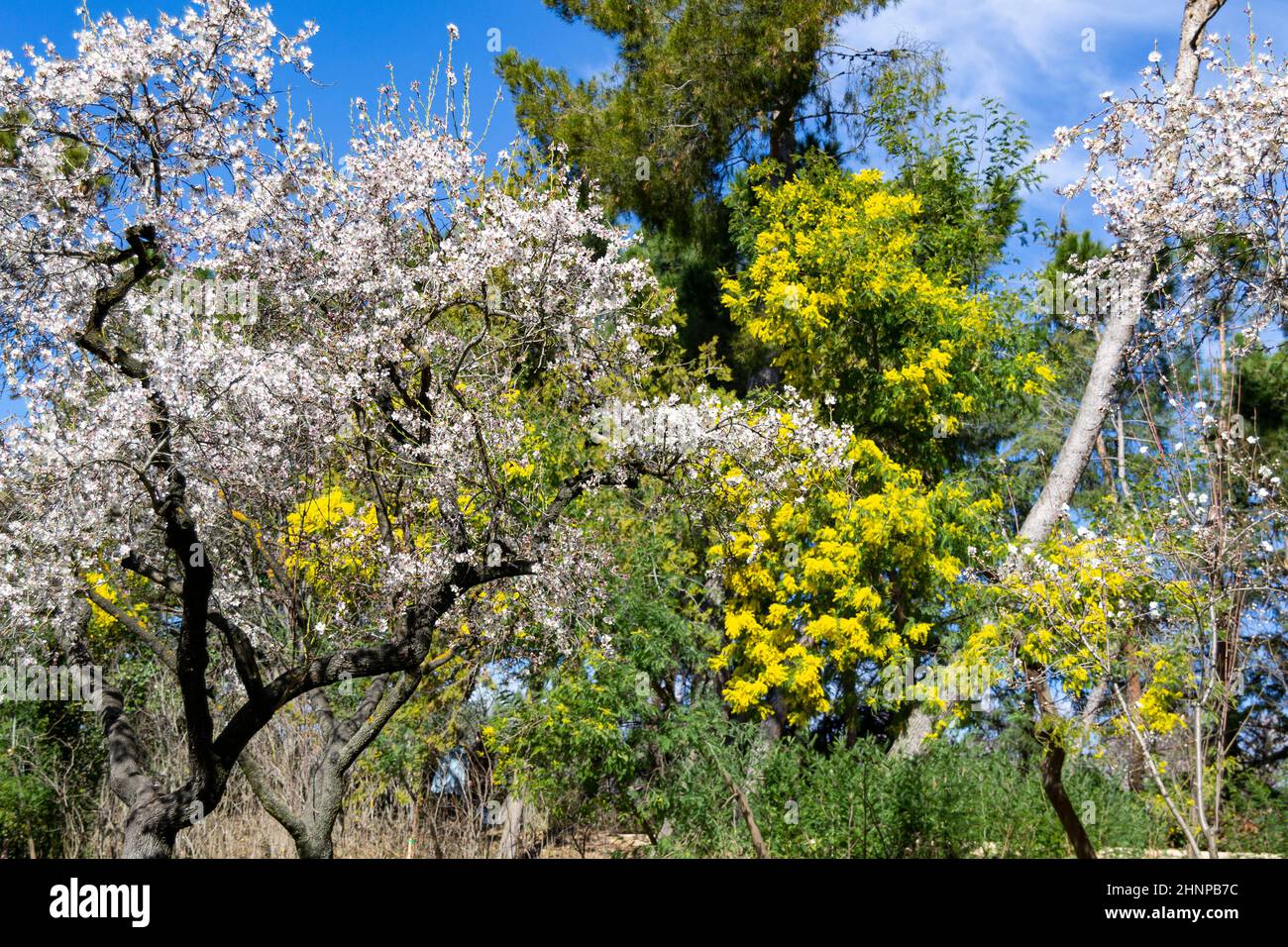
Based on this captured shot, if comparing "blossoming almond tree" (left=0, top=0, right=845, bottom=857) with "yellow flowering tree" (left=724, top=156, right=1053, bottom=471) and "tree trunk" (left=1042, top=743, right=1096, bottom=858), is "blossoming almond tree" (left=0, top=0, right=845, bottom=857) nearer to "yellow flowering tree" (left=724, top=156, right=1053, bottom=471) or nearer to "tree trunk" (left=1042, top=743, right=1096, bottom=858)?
"tree trunk" (left=1042, top=743, right=1096, bottom=858)

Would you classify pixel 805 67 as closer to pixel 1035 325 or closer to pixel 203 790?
pixel 1035 325

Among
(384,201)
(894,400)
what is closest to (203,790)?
(384,201)

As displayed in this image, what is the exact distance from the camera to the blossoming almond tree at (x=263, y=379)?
538 cm

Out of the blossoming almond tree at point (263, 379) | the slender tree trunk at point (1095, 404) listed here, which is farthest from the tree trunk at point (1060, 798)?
the blossoming almond tree at point (263, 379)

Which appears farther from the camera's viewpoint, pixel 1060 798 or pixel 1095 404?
pixel 1095 404

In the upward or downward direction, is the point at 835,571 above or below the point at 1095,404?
below

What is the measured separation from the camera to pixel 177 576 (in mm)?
6926

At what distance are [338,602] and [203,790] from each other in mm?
1441

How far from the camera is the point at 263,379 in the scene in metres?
5.58

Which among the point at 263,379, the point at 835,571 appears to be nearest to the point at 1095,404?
the point at 835,571

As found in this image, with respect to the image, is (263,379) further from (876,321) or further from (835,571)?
(876,321)

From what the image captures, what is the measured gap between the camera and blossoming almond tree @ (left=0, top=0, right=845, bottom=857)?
5379 millimetres

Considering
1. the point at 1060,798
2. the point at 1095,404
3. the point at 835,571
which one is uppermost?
the point at 1095,404
